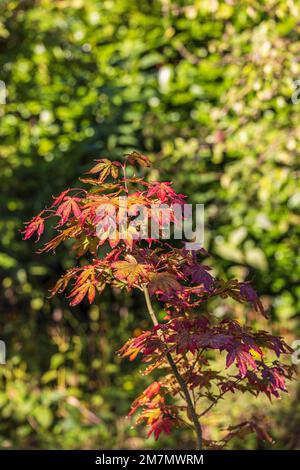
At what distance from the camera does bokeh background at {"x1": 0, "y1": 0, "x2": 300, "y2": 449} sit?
4.93 metres

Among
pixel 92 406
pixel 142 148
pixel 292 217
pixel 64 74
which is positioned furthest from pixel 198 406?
pixel 64 74

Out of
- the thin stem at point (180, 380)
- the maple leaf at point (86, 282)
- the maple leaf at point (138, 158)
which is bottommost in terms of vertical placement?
the thin stem at point (180, 380)

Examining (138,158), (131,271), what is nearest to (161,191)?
(138,158)

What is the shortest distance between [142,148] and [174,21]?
1.00m

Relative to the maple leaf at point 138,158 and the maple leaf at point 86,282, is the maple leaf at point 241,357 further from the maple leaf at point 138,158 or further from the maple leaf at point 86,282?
the maple leaf at point 138,158

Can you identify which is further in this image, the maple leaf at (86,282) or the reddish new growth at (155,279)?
the maple leaf at (86,282)

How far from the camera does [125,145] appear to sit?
5.37 meters

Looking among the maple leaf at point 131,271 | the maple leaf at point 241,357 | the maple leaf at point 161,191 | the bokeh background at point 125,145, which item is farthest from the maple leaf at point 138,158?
the bokeh background at point 125,145

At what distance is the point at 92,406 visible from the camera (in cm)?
484

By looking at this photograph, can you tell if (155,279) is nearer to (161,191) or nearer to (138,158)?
(161,191)

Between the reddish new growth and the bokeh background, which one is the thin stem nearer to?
the reddish new growth

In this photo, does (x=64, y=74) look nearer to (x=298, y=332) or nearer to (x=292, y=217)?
(x=292, y=217)

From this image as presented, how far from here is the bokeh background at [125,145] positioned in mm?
4930
